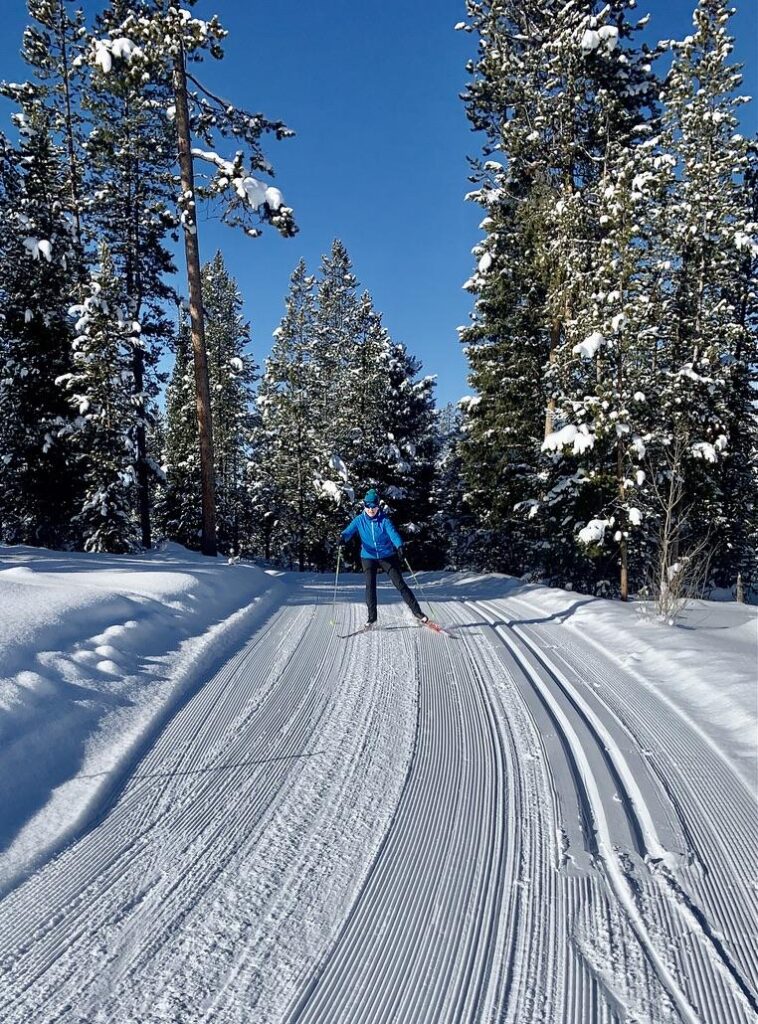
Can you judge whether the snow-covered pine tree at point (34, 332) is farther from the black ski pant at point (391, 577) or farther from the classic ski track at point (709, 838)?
the classic ski track at point (709, 838)

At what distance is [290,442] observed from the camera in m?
26.5

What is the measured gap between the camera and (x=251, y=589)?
35.0ft

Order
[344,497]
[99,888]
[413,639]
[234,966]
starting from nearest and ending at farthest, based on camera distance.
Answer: [234,966] → [99,888] → [413,639] → [344,497]

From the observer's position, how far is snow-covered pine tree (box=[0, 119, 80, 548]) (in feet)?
50.4

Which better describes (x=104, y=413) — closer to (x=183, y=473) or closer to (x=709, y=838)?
(x=183, y=473)

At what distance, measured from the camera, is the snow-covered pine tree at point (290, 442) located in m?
26.0

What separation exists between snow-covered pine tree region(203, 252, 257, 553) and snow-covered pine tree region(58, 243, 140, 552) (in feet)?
37.8

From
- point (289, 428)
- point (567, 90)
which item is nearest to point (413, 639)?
point (567, 90)

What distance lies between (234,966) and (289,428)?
25.0 meters

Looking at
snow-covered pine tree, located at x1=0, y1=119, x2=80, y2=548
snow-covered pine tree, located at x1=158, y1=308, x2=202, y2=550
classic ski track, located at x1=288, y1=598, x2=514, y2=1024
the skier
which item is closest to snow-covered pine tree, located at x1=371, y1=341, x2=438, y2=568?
snow-covered pine tree, located at x1=158, y1=308, x2=202, y2=550

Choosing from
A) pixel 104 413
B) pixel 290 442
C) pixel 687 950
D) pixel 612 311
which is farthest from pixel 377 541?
pixel 290 442

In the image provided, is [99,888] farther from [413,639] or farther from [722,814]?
[413,639]

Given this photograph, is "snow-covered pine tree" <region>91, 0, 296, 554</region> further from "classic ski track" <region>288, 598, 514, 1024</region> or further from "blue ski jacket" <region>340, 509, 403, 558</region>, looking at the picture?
"classic ski track" <region>288, 598, 514, 1024</region>

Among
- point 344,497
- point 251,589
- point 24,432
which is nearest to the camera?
point 251,589
